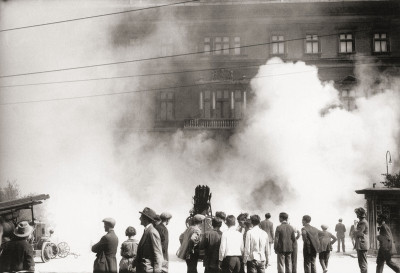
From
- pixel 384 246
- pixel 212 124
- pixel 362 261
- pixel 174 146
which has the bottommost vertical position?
pixel 362 261

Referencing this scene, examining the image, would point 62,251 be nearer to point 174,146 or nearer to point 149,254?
point 149,254

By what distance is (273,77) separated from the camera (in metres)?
33.9

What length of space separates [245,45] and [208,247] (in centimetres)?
2779

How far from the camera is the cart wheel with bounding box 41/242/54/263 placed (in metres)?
18.3

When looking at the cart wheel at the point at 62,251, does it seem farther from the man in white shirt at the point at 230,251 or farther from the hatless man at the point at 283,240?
the man in white shirt at the point at 230,251

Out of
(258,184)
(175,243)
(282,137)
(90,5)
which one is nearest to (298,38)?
(282,137)

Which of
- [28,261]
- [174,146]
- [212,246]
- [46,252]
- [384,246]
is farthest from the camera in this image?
[174,146]

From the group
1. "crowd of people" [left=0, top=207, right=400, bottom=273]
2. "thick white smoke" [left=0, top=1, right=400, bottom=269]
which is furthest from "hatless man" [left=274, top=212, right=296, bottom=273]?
"thick white smoke" [left=0, top=1, right=400, bottom=269]

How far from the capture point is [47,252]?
18.6 m

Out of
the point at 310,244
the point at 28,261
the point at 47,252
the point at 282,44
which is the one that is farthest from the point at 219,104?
the point at 28,261

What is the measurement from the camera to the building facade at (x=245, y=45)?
3412 cm

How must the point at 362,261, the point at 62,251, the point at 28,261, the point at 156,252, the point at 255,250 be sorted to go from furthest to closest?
the point at 62,251 → the point at 362,261 → the point at 255,250 → the point at 28,261 → the point at 156,252

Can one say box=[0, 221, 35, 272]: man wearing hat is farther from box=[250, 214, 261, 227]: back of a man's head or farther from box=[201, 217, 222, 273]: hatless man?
box=[250, 214, 261, 227]: back of a man's head

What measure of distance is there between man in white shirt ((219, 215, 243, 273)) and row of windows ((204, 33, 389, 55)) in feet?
88.7
